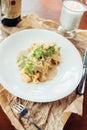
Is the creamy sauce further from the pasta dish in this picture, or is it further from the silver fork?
the silver fork

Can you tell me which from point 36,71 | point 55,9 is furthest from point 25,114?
point 55,9

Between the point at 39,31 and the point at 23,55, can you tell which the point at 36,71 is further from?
the point at 39,31

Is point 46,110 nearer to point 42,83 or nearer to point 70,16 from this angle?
point 42,83

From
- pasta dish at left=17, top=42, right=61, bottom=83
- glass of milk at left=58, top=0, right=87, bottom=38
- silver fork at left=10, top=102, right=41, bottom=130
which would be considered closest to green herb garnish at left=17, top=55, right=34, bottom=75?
pasta dish at left=17, top=42, right=61, bottom=83

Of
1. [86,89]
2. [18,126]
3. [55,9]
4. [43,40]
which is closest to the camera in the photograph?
[18,126]

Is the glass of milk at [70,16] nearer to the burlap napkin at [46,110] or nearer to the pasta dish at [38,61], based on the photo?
the pasta dish at [38,61]
